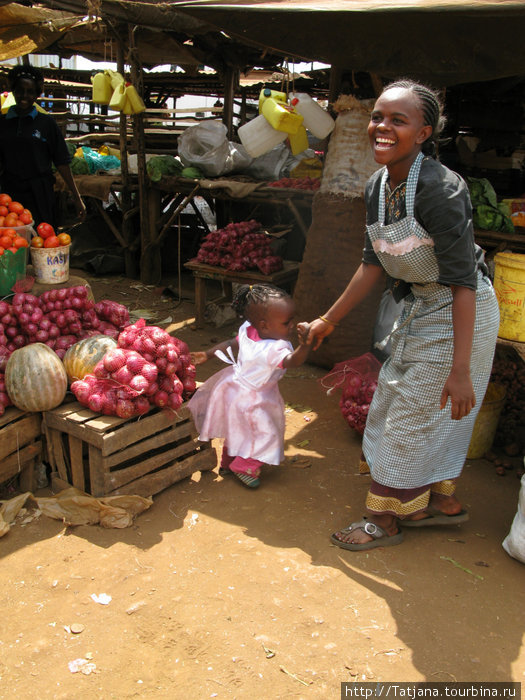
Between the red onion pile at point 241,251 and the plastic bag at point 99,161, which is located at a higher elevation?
the plastic bag at point 99,161

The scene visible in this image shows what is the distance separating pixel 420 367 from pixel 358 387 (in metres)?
1.32

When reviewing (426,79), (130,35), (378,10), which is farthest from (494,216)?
(130,35)

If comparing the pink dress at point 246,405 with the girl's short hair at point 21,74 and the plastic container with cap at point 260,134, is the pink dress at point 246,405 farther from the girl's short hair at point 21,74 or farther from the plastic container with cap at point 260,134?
the girl's short hair at point 21,74

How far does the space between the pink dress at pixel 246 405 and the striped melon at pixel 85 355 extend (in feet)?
1.90

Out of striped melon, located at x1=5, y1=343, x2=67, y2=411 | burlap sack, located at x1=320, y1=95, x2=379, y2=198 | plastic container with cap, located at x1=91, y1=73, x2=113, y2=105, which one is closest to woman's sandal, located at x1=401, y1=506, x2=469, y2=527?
striped melon, located at x1=5, y1=343, x2=67, y2=411

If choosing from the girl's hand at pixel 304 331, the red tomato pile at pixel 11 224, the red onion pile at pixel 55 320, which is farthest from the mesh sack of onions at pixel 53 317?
the girl's hand at pixel 304 331

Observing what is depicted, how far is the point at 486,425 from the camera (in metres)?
3.74

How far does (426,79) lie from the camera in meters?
3.38

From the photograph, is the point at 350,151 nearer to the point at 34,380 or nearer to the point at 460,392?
the point at 460,392

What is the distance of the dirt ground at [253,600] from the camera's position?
6.99ft

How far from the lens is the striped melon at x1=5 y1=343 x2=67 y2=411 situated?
118 inches

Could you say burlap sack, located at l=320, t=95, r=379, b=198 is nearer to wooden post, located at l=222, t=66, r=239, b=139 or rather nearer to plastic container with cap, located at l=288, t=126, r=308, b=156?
plastic container with cap, located at l=288, t=126, r=308, b=156

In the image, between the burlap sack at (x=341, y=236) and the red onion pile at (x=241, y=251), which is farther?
the red onion pile at (x=241, y=251)

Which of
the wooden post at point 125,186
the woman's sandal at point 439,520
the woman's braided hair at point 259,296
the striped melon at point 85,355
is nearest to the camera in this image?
the woman's sandal at point 439,520
